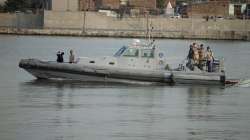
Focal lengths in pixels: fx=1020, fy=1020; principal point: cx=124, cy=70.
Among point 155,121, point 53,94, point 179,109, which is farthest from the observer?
point 53,94

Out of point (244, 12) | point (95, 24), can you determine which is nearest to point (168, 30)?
point (95, 24)

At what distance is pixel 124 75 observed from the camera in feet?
140

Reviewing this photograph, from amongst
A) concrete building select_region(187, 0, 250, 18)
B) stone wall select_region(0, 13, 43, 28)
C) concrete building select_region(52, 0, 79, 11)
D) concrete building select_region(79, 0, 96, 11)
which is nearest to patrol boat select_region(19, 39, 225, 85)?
stone wall select_region(0, 13, 43, 28)

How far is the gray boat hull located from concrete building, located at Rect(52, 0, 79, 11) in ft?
344

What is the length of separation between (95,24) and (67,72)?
329ft

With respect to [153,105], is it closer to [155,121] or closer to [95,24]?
[155,121]

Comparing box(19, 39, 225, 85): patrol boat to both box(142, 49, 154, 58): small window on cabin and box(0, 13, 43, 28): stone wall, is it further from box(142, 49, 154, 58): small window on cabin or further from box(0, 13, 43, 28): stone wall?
box(0, 13, 43, 28): stone wall

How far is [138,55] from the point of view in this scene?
1682 inches

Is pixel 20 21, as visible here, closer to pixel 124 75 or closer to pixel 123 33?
pixel 123 33

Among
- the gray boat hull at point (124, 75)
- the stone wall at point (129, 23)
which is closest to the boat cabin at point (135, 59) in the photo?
the gray boat hull at point (124, 75)

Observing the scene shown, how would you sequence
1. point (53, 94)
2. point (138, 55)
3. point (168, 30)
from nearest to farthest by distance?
point (53, 94)
point (138, 55)
point (168, 30)

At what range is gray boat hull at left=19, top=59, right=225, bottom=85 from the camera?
140ft

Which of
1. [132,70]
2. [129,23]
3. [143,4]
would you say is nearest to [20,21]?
[129,23]

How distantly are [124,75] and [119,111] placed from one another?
11.1 m
